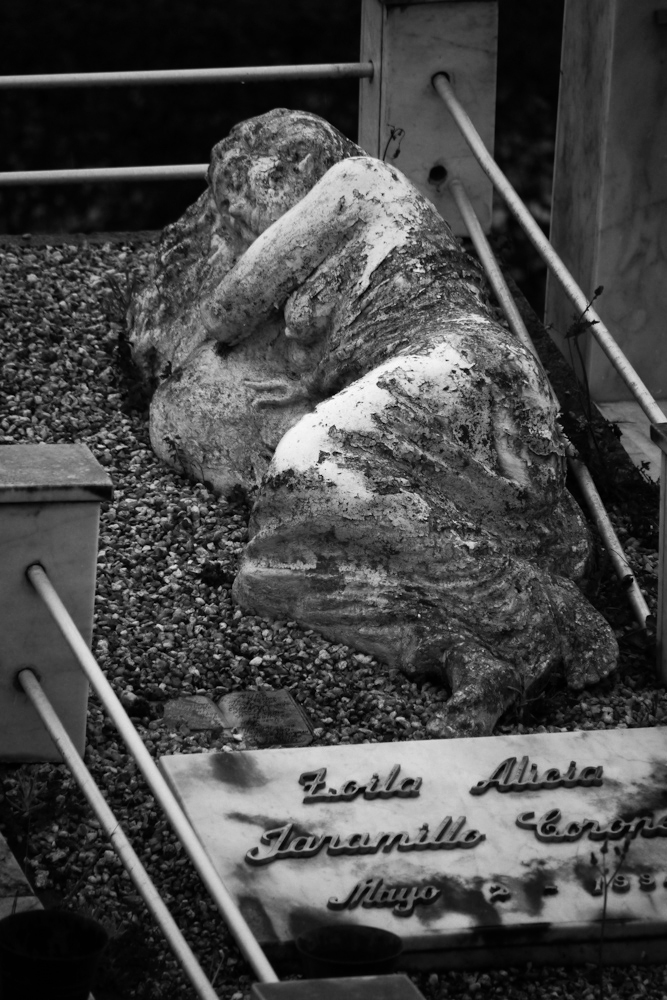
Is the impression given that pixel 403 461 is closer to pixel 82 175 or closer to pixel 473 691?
pixel 473 691

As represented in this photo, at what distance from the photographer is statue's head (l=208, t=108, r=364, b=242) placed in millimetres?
7062

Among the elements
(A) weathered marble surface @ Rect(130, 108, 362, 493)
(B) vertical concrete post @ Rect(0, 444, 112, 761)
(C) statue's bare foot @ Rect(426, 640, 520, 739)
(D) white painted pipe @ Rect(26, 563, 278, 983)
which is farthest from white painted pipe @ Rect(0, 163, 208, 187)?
(D) white painted pipe @ Rect(26, 563, 278, 983)

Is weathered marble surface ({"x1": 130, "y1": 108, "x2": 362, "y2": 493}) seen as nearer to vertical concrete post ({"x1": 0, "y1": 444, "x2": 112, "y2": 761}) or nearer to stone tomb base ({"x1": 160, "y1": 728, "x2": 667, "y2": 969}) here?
vertical concrete post ({"x1": 0, "y1": 444, "x2": 112, "y2": 761})

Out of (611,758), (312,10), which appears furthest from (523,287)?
(611,758)

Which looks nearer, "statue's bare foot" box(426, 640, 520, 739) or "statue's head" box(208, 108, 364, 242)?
"statue's bare foot" box(426, 640, 520, 739)

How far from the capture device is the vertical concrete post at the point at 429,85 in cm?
825

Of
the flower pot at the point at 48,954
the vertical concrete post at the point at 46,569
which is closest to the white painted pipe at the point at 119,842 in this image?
the vertical concrete post at the point at 46,569

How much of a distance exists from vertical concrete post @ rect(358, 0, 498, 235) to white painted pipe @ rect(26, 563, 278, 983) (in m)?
4.15

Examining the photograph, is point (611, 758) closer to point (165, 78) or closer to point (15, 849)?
point (15, 849)

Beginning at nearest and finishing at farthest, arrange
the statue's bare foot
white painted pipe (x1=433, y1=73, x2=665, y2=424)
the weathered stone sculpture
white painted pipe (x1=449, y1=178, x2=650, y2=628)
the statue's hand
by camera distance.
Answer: the statue's bare foot < the weathered stone sculpture < white painted pipe (x1=433, y1=73, x2=665, y2=424) < white painted pipe (x1=449, y1=178, x2=650, y2=628) < the statue's hand

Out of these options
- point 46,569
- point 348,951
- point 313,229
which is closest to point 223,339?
point 313,229

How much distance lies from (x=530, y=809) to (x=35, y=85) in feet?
15.7

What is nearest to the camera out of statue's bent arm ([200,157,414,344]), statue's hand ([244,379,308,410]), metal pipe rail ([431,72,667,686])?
metal pipe rail ([431,72,667,686])

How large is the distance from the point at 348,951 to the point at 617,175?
4.72m
